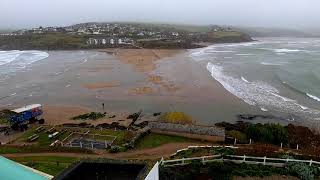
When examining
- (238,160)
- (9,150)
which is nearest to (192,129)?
(238,160)

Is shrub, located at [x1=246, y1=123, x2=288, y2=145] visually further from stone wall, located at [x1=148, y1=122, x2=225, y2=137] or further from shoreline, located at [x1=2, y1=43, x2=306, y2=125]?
shoreline, located at [x1=2, y1=43, x2=306, y2=125]

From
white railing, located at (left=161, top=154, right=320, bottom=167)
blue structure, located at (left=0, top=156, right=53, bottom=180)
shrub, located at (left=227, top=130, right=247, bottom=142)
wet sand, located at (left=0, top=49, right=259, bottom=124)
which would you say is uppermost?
blue structure, located at (left=0, top=156, right=53, bottom=180)

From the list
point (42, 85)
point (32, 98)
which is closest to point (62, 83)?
point (42, 85)

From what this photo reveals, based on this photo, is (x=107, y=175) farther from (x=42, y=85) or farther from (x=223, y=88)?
(x=42, y=85)

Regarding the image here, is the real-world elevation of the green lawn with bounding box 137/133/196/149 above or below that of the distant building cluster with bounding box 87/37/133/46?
below

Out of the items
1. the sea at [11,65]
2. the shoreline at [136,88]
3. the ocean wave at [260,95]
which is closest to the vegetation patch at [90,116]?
the shoreline at [136,88]

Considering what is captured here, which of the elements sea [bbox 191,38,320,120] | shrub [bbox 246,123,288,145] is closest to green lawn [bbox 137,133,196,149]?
shrub [bbox 246,123,288,145]
